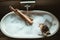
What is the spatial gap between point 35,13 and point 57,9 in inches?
6.7

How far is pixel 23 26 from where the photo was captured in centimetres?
85

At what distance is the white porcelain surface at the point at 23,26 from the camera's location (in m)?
0.82

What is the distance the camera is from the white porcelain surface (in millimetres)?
822

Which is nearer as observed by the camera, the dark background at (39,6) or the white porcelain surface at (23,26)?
the white porcelain surface at (23,26)

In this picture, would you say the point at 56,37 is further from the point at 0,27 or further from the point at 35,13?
the point at 0,27

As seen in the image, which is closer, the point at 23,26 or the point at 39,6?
the point at 23,26

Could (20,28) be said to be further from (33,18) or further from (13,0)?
(13,0)

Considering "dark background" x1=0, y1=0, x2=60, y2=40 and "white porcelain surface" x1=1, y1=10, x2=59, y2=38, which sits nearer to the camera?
"white porcelain surface" x1=1, y1=10, x2=59, y2=38

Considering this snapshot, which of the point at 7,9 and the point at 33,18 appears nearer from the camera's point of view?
the point at 33,18

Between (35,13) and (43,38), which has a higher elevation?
(35,13)

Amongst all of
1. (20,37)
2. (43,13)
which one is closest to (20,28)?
(20,37)

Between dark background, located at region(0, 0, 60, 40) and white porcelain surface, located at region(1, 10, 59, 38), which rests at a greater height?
dark background, located at region(0, 0, 60, 40)

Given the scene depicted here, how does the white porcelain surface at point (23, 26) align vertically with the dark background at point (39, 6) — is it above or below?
below

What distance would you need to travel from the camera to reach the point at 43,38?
0.83 m
